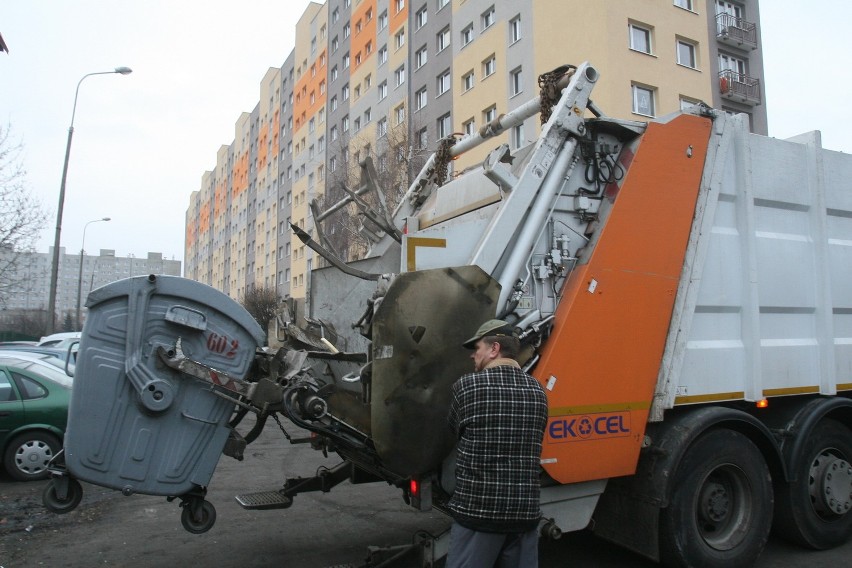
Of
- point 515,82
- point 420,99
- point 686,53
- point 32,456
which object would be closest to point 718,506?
point 32,456

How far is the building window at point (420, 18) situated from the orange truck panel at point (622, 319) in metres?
26.4

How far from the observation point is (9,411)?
6820 millimetres

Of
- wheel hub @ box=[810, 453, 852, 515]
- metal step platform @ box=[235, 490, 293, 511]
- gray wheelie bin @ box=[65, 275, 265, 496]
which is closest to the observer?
gray wheelie bin @ box=[65, 275, 265, 496]

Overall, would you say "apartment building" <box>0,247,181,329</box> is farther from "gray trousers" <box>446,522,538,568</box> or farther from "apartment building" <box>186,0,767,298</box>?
"gray trousers" <box>446,522,538,568</box>

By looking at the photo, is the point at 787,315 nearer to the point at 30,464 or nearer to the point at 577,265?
the point at 577,265

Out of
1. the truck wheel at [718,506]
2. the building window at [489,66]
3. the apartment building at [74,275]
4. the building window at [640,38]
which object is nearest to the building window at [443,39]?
the building window at [489,66]

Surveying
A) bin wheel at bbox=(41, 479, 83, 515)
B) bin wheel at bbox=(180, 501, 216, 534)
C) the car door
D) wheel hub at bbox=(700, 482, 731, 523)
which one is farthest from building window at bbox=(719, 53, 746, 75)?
bin wheel at bbox=(41, 479, 83, 515)

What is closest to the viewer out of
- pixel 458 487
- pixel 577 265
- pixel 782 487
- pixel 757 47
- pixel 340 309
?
pixel 458 487

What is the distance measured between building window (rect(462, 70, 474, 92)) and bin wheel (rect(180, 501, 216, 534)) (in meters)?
22.0

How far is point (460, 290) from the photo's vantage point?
3.24 m

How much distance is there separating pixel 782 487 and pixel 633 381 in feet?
5.41

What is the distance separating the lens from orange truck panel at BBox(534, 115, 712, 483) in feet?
11.1

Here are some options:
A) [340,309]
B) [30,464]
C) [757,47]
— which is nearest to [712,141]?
[340,309]

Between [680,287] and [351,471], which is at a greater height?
[680,287]
